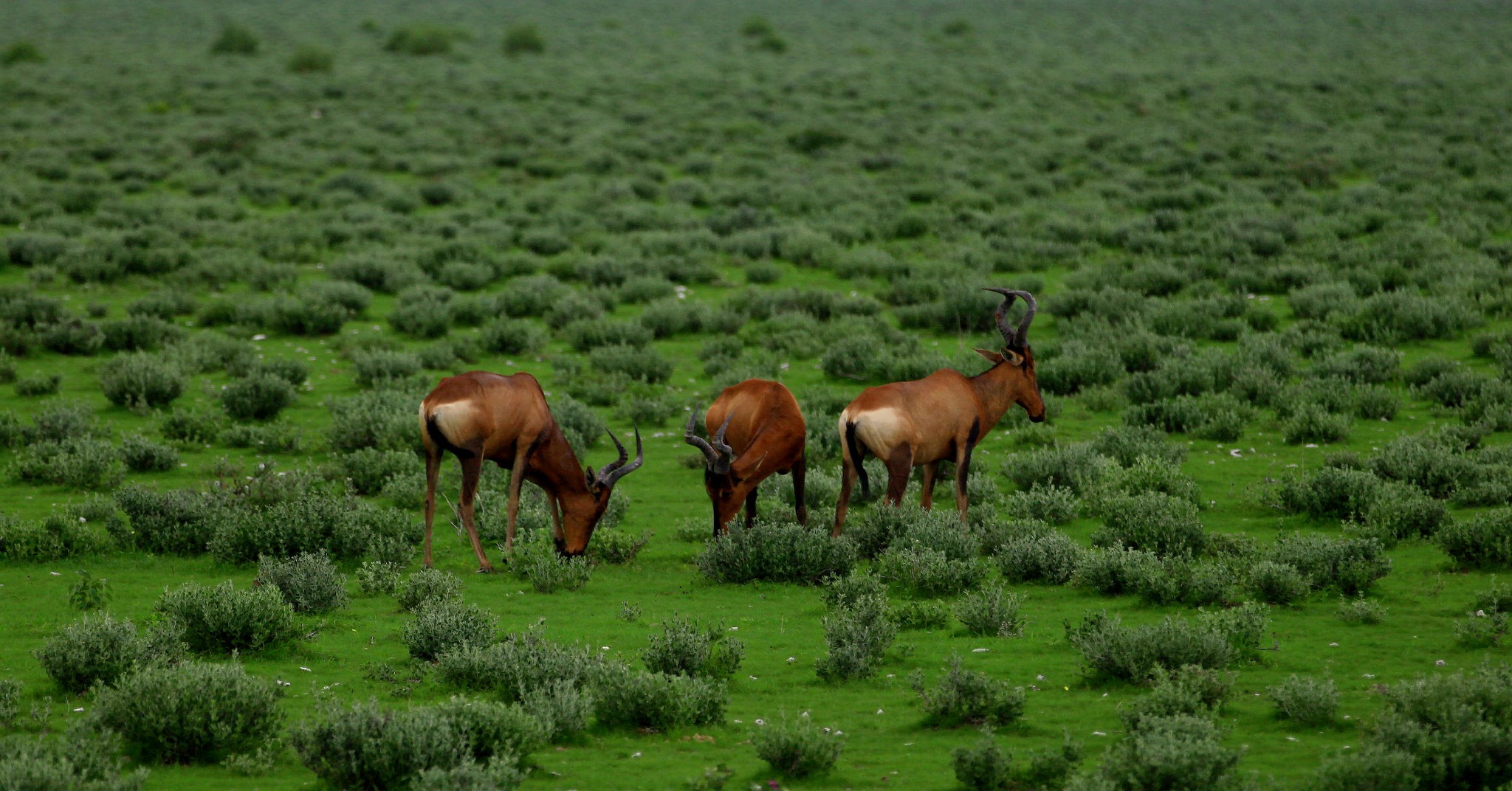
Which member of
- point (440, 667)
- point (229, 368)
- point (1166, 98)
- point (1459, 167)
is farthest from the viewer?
point (1166, 98)

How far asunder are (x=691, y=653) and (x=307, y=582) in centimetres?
346

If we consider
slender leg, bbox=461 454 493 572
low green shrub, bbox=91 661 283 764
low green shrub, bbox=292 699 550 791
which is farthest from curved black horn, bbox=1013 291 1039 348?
low green shrub, bbox=91 661 283 764

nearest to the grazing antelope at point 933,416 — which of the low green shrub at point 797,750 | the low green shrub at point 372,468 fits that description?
the low green shrub at point 797,750

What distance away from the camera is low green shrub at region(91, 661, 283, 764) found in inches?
302

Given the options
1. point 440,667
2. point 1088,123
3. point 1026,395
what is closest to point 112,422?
point 440,667

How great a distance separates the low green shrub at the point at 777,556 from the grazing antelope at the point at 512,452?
1.12m

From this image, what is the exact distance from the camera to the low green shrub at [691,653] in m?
9.01

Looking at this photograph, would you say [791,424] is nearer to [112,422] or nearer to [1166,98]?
[112,422]

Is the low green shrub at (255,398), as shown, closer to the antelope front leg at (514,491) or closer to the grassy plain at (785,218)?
the grassy plain at (785,218)

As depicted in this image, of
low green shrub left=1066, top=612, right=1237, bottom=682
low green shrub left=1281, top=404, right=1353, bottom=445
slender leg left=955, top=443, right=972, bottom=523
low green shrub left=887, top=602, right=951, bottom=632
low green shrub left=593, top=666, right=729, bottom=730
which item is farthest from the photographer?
low green shrub left=1281, top=404, right=1353, bottom=445

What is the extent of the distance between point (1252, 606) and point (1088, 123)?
3702cm

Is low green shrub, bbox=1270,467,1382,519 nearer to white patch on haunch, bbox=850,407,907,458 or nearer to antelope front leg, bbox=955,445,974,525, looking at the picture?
antelope front leg, bbox=955,445,974,525

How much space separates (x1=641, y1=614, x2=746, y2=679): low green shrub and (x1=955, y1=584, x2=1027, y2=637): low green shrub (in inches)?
74.4

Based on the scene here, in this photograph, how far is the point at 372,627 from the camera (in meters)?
10.2
